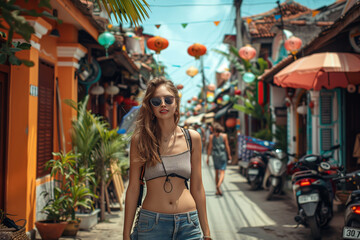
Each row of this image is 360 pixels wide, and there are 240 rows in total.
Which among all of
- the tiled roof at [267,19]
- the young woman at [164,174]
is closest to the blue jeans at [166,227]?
the young woman at [164,174]

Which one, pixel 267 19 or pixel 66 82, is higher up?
pixel 267 19

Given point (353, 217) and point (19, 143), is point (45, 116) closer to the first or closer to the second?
point (19, 143)

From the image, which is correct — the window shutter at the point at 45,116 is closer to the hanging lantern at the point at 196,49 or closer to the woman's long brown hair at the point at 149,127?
the woman's long brown hair at the point at 149,127

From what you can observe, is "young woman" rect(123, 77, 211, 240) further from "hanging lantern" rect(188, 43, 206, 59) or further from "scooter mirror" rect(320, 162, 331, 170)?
"hanging lantern" rect(188, 43, 206, 59)

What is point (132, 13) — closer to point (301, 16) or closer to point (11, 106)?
point (11, 106)

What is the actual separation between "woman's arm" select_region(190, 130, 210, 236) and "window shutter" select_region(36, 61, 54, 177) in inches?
175

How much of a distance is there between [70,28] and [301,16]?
1418cm

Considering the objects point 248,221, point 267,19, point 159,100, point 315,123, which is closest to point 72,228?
point 248,221

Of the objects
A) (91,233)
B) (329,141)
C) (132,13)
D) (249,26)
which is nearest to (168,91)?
(132,13)

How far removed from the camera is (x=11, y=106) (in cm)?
565

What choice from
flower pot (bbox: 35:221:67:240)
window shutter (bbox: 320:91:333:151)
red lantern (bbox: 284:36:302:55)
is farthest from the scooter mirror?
red lantern (bbox: 284:36:302:55)

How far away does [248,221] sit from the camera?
7.55m

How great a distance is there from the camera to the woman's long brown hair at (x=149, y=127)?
275 centimetres

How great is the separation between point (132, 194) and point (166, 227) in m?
0.33
